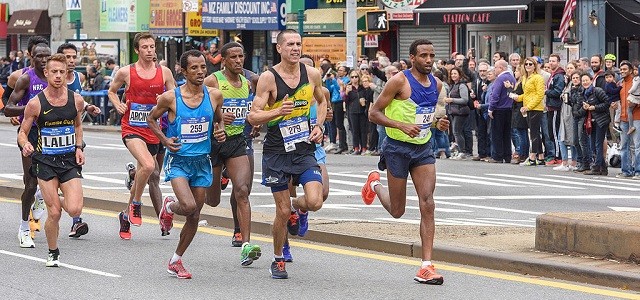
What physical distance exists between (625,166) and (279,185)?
1163 centimetres

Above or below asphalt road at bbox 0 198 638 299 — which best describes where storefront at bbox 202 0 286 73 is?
above

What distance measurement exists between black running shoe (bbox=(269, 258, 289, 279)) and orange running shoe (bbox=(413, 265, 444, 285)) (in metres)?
1.12

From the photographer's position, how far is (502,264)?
11.7m

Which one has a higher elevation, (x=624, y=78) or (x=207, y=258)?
(x=624, y=78)

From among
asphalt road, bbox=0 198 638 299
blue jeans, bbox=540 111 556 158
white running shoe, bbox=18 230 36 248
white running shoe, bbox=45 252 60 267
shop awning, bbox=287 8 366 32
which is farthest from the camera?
shop awning, bbox=287 8 366 32

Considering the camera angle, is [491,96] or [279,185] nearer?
[279,185]

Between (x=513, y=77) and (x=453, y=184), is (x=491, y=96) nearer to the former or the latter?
(x=513, y=77)

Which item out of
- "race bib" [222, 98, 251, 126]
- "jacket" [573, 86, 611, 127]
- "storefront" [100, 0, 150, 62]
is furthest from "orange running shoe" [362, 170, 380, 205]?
"storefront" [100, 0, 150, 62]

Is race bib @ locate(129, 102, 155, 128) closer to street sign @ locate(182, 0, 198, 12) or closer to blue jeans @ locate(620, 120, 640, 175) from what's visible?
blue jeans @ locate(620, 120, 640, 175)

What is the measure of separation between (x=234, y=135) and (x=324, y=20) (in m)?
27.5

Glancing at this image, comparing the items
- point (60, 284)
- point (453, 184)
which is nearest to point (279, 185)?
point (60, 284)

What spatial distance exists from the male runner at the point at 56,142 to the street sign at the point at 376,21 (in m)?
20.3

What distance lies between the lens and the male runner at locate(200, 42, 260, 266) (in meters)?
12.2

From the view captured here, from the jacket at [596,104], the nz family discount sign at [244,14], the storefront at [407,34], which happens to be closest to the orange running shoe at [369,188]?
the jacket at [596,104]
